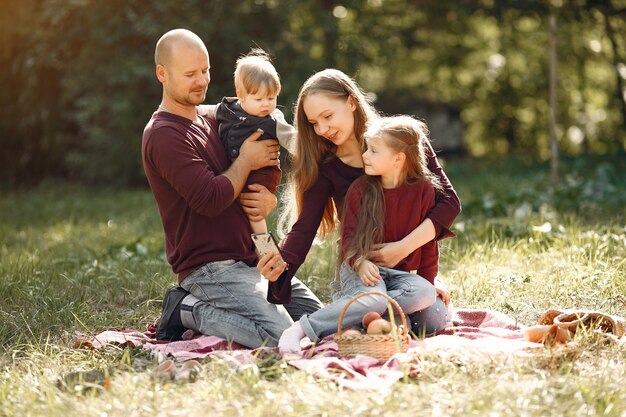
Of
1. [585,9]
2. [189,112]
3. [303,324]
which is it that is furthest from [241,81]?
[585,9]

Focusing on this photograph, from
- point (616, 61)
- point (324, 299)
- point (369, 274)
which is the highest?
point (616, 61)

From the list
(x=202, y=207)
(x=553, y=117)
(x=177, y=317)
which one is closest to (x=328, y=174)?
(x=202, y=207)

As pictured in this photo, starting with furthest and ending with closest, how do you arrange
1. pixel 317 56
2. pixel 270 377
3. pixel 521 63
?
pixel 521 63
pixel 317 56
pixel 270 377

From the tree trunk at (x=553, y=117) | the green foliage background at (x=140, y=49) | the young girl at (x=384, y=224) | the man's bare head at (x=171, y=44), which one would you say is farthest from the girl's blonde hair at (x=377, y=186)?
the green foliage background at (x=140, y=49)

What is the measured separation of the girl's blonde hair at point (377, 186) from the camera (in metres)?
4.13

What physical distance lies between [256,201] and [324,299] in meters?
1.04

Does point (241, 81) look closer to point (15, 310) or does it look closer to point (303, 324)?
point (303, 324)

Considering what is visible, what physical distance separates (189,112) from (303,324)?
119cm

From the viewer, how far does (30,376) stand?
3.58 meters

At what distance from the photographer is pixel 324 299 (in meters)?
5.14

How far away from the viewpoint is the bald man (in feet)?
13.6

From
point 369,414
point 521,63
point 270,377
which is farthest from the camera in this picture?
point 521,63

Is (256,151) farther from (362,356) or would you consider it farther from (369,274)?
(362,356)

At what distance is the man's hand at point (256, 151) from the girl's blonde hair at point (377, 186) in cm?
44
